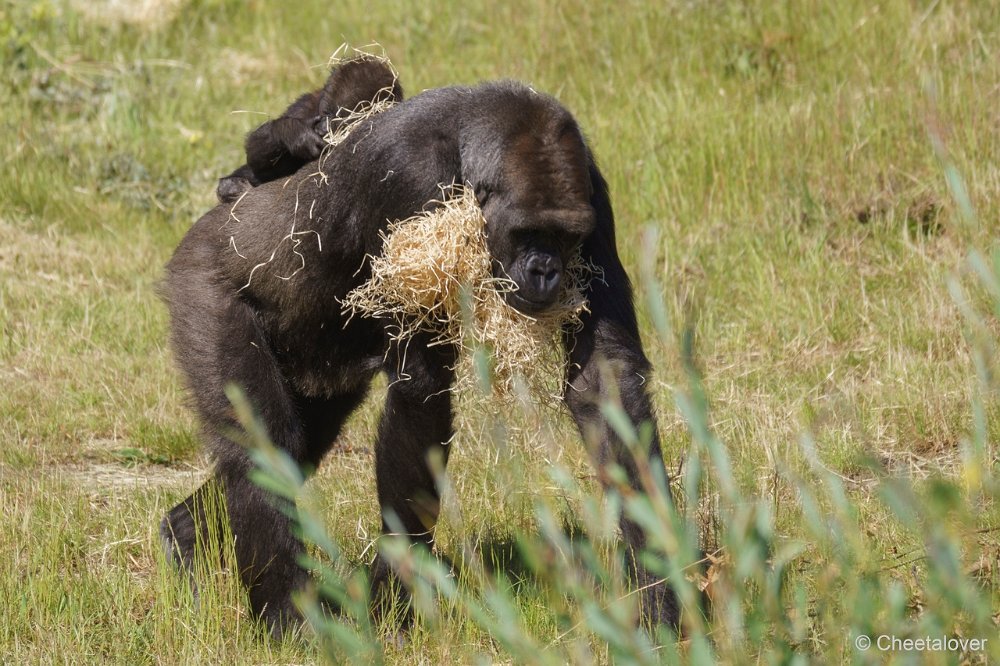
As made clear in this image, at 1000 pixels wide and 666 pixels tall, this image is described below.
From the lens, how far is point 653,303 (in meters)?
1.83

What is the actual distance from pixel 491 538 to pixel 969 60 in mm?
4407

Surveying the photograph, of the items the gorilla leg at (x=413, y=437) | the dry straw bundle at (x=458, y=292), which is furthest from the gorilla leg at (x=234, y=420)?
the dry straw bundle at (x=458, y=292)

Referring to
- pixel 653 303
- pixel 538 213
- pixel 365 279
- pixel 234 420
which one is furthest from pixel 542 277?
pixel 653 303

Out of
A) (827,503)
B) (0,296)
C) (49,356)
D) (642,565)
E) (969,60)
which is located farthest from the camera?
(969,60)

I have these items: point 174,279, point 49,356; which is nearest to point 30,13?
point 49,356

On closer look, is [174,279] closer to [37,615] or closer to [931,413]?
[37,615]

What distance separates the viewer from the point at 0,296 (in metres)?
6.37

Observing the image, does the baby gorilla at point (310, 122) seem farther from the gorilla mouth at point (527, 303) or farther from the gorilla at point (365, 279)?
the gorilla mouth at point (527, 303)

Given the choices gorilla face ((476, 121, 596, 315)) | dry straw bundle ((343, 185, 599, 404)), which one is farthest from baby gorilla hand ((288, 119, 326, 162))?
gorilla face ((476, 121, 596, 315))

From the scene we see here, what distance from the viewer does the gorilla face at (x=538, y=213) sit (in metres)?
3.49

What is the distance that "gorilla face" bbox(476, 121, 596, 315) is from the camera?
3488 mm

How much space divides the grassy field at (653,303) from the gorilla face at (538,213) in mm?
388

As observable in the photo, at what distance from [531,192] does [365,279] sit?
65cm

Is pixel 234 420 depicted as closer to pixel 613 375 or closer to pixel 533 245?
pixel 533 245
